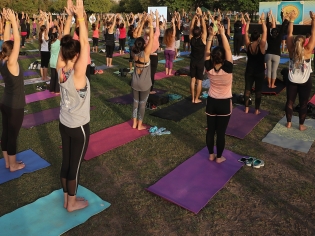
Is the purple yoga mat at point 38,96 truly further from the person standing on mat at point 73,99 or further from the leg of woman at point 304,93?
the leg of woman at point 304,93

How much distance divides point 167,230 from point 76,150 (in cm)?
142

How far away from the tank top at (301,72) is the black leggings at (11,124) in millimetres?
4908

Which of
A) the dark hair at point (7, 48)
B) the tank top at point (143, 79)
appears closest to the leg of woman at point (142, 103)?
the tank top at point (143, 79)

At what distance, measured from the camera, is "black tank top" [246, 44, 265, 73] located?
6453 mm

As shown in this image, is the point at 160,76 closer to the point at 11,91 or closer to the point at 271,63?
the point at 271,63

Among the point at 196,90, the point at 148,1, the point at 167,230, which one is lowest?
the point at 167,230

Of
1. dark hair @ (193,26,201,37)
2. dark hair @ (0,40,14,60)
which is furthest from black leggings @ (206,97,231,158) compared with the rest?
dark hair @ (193,26,201,37)

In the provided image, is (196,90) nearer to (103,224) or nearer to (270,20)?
(270,20)

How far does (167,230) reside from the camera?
11.3 feet

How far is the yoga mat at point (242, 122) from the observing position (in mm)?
5977

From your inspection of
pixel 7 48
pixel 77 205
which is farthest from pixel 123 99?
pixel 77 205

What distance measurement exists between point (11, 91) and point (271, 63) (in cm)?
721

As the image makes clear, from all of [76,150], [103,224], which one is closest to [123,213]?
[103,224]

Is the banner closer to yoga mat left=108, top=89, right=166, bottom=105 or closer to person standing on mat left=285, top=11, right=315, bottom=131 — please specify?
yoga mat left=108, top=89, right=166, bottom=105
